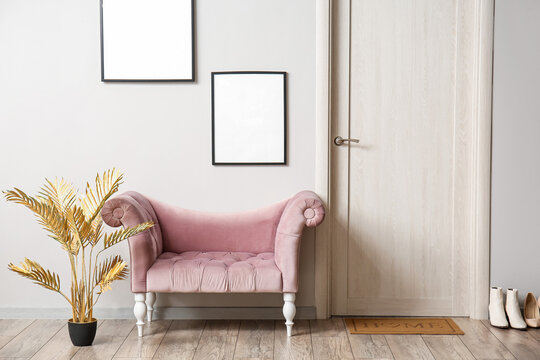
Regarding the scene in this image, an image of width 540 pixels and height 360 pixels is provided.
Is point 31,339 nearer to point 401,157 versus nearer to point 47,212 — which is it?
point 47,212

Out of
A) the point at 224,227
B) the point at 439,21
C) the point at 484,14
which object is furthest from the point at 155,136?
the point at 484,14

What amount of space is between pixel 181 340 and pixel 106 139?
124 centimetres

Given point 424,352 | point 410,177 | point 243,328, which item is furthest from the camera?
point 410,177

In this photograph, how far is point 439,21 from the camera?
333 cm

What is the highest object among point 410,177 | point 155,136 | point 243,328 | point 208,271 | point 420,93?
point 420,93

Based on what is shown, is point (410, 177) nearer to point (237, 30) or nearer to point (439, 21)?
point (439, 21)

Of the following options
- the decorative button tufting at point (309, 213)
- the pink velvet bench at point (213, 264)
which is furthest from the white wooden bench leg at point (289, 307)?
the decorative button tufting at point (309, 213)

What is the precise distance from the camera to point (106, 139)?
3.36 meters

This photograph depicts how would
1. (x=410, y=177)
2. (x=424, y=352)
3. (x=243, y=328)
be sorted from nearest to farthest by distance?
(x=424, y=352) < (x=243, y=328) < (x=410, y=177)

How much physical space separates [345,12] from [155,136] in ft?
4.32

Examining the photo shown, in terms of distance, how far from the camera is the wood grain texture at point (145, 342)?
2.73m

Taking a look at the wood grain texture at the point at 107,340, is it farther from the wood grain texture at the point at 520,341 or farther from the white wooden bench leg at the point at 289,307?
the wood grain texture at the point at 520,341

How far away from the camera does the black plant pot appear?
9.29 feet

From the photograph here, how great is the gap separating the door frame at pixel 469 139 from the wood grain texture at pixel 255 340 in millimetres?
374
